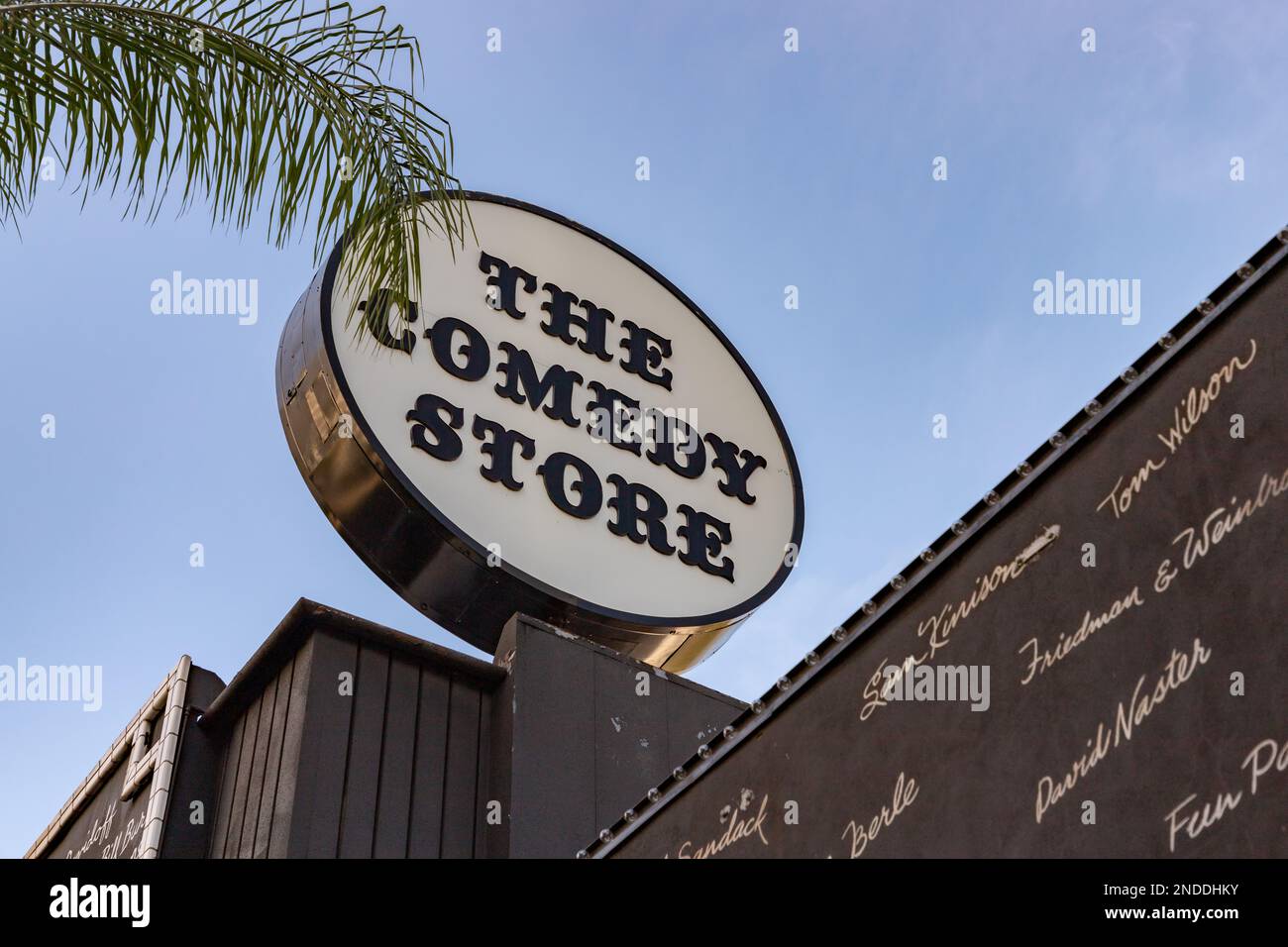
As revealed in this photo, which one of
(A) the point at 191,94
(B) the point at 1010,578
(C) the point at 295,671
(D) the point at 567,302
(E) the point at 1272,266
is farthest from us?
(D) the point at 567,302

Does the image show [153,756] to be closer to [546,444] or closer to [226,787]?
[226,787]

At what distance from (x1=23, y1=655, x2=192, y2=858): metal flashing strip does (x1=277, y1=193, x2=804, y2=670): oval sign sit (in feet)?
3.65

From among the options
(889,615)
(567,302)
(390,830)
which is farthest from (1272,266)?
(567,302)

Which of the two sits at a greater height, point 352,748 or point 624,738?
point 624,738

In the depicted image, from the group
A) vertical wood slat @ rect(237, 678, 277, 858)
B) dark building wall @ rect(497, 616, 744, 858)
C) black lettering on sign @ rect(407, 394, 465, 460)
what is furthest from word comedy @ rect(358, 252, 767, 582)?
vertical wood slat @ rect(237, 678, 277, 858)

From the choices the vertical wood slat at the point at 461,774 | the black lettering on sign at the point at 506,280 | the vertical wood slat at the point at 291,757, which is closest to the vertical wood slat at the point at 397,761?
the vertical wood slat at the point at 461,774

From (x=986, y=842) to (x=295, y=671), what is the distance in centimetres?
405

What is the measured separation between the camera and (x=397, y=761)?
721 centimetres

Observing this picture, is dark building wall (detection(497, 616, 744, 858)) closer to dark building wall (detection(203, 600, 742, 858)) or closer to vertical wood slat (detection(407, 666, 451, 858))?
dark building wall (detection(203, 600, 742, 858))

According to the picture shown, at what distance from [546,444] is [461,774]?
210 cm
